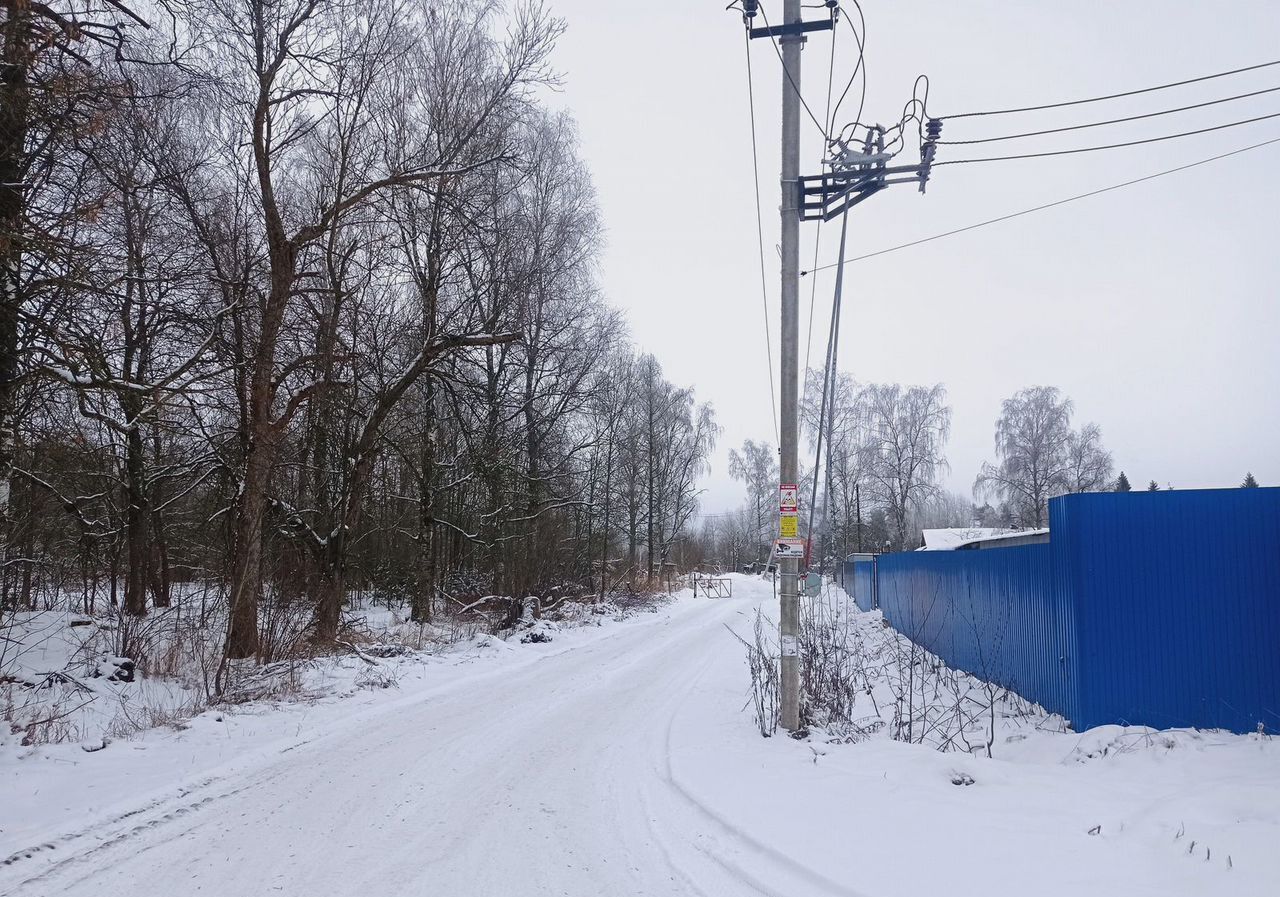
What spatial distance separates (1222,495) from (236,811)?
362 inches

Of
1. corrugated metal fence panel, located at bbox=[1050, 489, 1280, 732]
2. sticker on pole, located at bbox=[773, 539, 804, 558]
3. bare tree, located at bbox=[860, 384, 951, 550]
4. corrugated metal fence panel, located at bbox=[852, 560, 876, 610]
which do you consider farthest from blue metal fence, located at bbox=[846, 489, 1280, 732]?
bare tree, located at bbox=[860, 384, 951, 550]

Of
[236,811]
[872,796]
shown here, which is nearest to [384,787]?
[236,811]

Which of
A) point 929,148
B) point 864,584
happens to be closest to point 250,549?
point 929,148

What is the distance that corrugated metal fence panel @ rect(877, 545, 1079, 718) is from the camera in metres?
8.15

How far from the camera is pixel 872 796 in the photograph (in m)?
5.56

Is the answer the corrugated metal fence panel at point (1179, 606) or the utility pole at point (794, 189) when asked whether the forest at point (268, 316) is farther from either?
the corrugated metal fence panel at point (1179, 606)

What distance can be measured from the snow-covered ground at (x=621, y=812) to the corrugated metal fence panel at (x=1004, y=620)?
0.82m

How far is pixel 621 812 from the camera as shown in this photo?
5512 mm

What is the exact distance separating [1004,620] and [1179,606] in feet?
9.84

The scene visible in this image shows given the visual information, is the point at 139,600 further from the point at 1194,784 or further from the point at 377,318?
the point at 1194,784

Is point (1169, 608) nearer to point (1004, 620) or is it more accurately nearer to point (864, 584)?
point (1004, 620)

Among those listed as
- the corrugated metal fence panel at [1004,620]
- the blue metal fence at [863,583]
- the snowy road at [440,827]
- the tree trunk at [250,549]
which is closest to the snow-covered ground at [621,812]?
the snowy road at [440,827]

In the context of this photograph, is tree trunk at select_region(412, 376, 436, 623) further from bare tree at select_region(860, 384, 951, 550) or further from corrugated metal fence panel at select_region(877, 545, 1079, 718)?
bare tree at select_region(860, 384, 951, 550)

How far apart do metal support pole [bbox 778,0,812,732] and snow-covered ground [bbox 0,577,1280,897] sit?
1.05 meters
